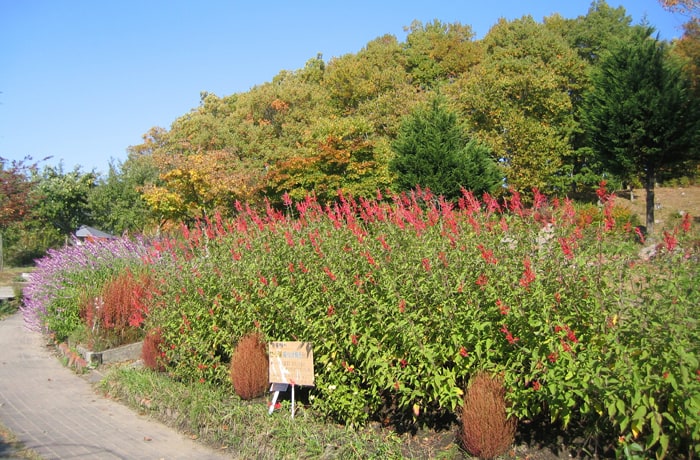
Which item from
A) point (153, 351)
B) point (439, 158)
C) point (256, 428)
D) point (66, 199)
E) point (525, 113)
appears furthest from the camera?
point (66, 199)

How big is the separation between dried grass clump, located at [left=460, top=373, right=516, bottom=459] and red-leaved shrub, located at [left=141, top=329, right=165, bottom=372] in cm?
458

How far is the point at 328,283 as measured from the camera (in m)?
5.25

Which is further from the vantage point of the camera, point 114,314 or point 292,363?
point 114,314

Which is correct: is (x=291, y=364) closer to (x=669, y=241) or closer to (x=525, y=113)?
(x=669, y=241)

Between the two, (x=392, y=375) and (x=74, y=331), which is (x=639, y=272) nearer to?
(x=392, y=375)

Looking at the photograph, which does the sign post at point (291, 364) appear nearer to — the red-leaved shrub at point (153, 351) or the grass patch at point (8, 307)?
the red-leaved shrub at point (153, 351)

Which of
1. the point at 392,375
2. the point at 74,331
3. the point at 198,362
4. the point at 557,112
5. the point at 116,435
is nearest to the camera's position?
the point at 392,375

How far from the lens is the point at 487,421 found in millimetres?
4121

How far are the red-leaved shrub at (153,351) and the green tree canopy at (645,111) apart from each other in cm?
1773

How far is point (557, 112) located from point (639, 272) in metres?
28.6

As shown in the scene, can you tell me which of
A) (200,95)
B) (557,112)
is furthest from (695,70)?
→ (200,95)

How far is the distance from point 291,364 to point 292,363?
0.06ft

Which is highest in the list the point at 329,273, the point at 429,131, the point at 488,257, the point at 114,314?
the point at 429,131

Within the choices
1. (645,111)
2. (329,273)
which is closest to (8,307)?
(329,273)
